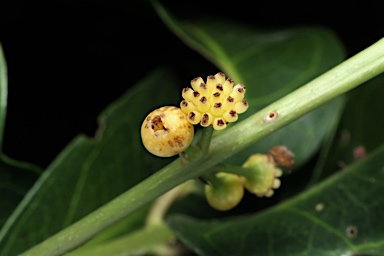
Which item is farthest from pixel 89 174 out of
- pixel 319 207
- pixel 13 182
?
pixel 319 207

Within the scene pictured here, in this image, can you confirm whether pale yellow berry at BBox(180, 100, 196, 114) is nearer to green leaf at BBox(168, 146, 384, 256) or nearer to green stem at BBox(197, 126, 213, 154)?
green stem at BBox(197, 126, 213, 154)

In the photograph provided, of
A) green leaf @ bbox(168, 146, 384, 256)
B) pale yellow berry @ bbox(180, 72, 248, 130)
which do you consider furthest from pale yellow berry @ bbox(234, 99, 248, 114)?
green leaf @ bbox(168, 146, 384, 256)

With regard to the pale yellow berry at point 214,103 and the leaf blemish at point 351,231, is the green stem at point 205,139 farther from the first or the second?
the leaf blemish at point 351,231

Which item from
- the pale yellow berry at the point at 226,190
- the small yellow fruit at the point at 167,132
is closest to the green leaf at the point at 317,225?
the pale yellow berry at the point at 226,190

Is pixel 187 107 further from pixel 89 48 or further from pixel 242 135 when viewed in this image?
pixel 89 48

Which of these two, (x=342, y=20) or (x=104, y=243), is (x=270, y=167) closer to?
(x=104, y=243)
